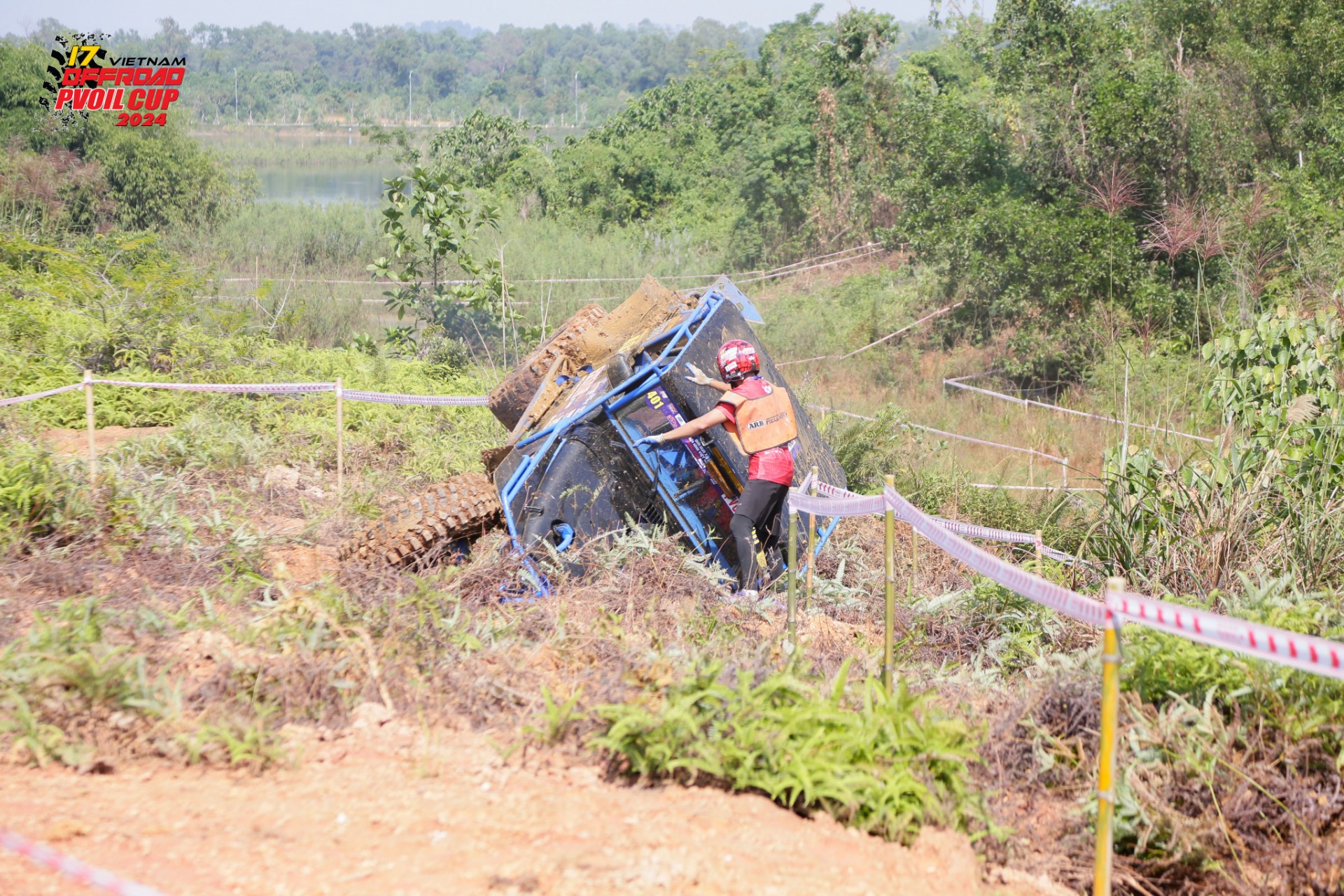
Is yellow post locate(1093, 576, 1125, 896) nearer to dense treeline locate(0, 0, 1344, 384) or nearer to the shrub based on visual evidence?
the shrub

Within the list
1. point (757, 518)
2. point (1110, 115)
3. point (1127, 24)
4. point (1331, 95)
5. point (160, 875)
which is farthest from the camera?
point (1127, 24)

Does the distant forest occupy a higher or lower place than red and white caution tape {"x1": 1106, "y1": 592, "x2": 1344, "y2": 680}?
higher

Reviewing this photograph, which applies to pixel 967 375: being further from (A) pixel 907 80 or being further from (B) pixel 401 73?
(B) pixel 401 73

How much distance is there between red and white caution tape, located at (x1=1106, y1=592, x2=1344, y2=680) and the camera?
269 centimetres

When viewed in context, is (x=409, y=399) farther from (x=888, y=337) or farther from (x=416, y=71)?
(x=416, y=71)

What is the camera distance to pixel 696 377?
19.2 feet

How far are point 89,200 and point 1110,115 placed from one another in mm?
18172

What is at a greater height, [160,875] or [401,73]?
[401,73]

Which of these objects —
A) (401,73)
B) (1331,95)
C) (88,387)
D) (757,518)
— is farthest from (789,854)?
(401,73)

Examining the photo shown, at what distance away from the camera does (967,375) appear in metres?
16.1

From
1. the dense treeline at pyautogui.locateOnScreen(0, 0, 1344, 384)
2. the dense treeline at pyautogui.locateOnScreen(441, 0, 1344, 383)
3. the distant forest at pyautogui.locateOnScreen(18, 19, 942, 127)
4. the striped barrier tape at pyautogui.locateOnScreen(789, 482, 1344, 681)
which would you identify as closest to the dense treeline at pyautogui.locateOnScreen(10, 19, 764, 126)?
the distant forest at pyautogui.locateOnScreen(18, 19, 942, 127)

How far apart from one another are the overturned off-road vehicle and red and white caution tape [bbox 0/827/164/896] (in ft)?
8.90

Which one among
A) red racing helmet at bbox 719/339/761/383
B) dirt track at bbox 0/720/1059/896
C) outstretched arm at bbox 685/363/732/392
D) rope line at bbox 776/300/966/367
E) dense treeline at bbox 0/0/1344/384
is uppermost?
dense treeline at bbox 0/0/1344/384
